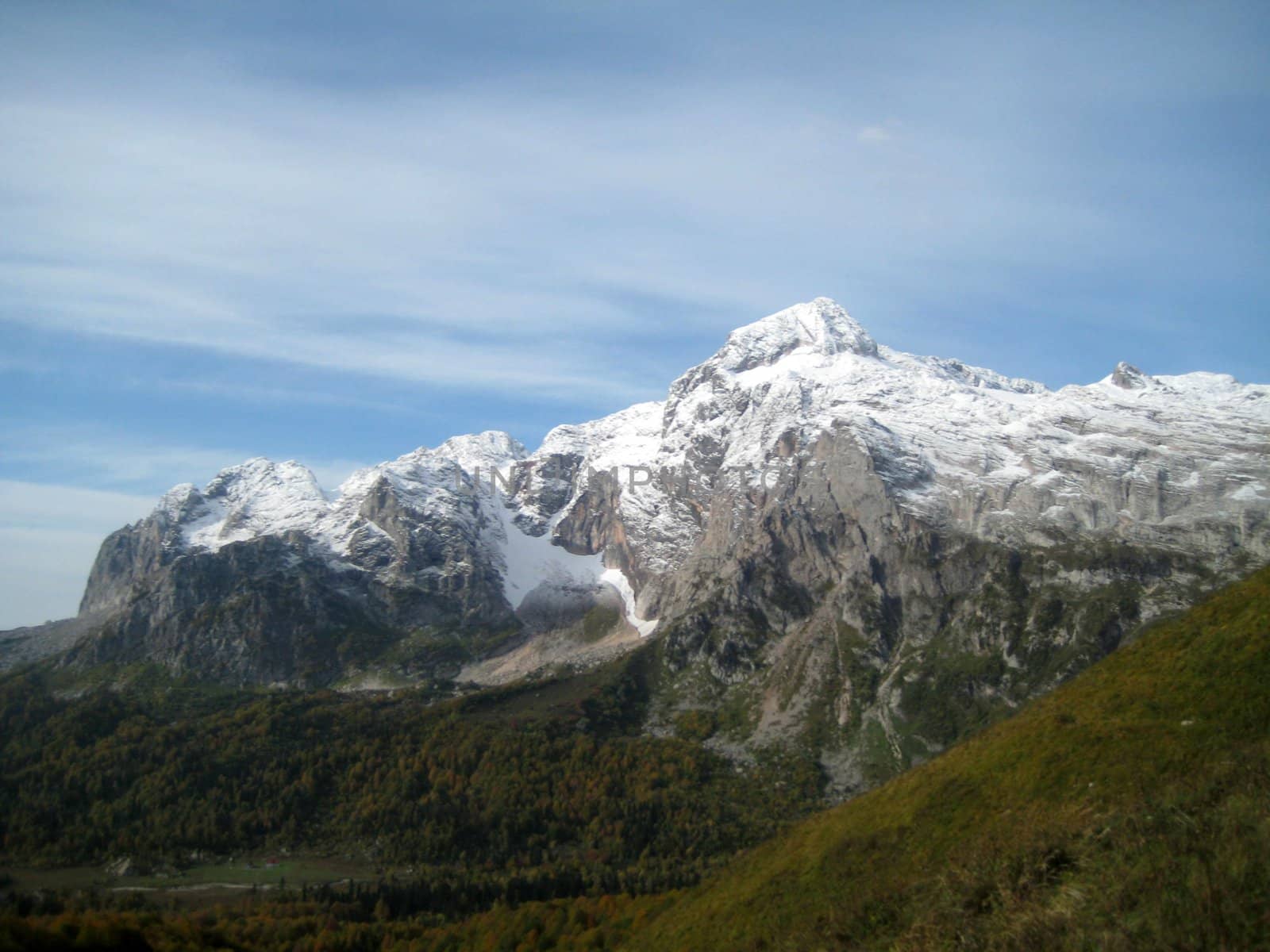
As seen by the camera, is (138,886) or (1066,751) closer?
(1066,751)

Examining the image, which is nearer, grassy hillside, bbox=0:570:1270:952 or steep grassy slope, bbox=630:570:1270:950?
steep grassy slope, bbox=630:570:1270:950

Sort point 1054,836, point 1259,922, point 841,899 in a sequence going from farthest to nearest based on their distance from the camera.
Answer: point 841,899
point 1054,836
point 1259,922

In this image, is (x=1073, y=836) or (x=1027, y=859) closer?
(x=1027, y=859)

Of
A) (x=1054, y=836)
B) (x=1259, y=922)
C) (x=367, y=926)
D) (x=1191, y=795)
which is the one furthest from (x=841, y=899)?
(x=367, y=926)

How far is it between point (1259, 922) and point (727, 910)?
64833 mm

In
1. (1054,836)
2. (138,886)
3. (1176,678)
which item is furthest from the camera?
(138,886)

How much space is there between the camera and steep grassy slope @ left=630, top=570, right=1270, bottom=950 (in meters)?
32.0

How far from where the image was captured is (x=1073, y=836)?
1773 inches

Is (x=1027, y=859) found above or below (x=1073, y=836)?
below

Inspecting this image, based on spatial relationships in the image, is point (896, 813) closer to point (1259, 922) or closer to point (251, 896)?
point (1259, 922)

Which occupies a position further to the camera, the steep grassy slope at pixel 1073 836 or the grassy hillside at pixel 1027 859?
the grassy hillside at pixel 1027 859

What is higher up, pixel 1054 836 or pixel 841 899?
pixel 1054 836

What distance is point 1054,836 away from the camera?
4528 centimetres

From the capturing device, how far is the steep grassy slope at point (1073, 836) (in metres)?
32.0
